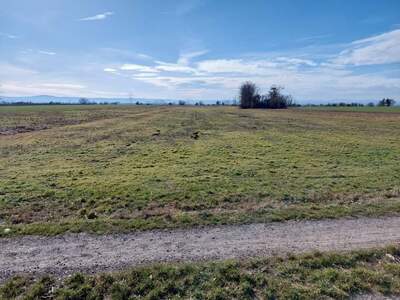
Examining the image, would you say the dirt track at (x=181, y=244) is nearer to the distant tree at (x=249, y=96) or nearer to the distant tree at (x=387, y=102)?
the distant tree at (x=249, y=96)

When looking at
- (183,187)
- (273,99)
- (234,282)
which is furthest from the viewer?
(273,99)

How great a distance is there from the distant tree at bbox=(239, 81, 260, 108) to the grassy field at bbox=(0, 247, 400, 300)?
4337 inches

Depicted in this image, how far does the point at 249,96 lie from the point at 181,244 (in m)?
111

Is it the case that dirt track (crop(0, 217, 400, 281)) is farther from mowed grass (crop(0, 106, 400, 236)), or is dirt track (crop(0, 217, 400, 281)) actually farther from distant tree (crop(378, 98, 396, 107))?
distant tree (crop(378, 98, 396, 107))

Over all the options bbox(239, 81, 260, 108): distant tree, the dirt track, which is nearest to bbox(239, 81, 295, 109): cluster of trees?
bbox(239, 81, 260, 108): distant tree

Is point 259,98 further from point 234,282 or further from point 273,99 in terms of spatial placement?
point 234,282

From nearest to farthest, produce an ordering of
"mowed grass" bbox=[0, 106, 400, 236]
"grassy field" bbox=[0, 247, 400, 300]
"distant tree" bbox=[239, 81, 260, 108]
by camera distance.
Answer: "grassy field" bbox=[0, 247, 400, 300] < "mowed grass" bbox=[0, 106, 400, 236] < "distant tree" bbox=[239, 81, 260, 108]

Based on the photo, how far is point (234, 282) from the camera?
412 centimetres

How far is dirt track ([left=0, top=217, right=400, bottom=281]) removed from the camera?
15.3 ft

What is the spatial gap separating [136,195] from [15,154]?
11433mm

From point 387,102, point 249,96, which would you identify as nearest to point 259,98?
point 249,96

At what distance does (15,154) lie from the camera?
608 inches

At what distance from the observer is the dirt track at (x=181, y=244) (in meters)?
4.67

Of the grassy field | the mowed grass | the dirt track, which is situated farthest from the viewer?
the mowed grass
